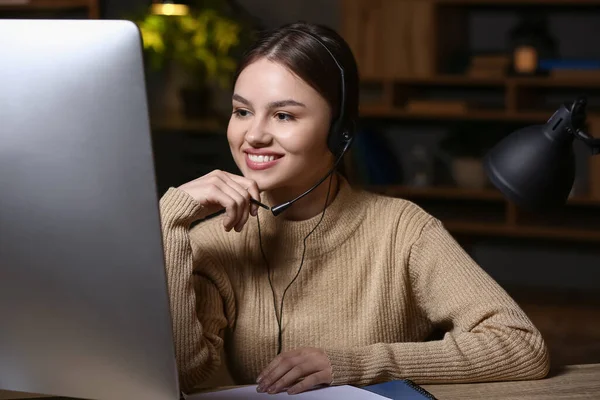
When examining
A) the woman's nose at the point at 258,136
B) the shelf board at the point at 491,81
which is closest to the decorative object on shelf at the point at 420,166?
the shelf board at the point at 491,81

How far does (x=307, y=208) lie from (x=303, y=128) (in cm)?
17

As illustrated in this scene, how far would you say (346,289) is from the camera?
1570mm

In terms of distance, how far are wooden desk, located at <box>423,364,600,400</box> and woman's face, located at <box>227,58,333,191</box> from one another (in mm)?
405

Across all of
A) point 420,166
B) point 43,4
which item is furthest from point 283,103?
point 43,4

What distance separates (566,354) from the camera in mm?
3473

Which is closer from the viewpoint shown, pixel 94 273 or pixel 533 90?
pixel 94 273

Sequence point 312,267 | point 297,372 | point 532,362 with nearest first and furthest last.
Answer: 1. point 297,372
2. point 532,362
3. point 312,267

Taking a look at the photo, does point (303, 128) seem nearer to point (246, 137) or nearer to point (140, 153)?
point (246, 137)

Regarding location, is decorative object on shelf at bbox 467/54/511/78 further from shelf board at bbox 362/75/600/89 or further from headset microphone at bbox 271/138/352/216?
headset microphone at bbox 271/138/352/216

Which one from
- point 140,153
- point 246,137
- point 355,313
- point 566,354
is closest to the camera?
point 140,153

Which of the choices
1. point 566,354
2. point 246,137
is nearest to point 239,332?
point 246,137

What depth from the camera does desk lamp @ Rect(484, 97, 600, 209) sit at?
1153mm

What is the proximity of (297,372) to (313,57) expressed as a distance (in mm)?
520

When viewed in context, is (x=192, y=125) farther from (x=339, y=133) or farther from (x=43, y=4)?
(x=339, y=133)
